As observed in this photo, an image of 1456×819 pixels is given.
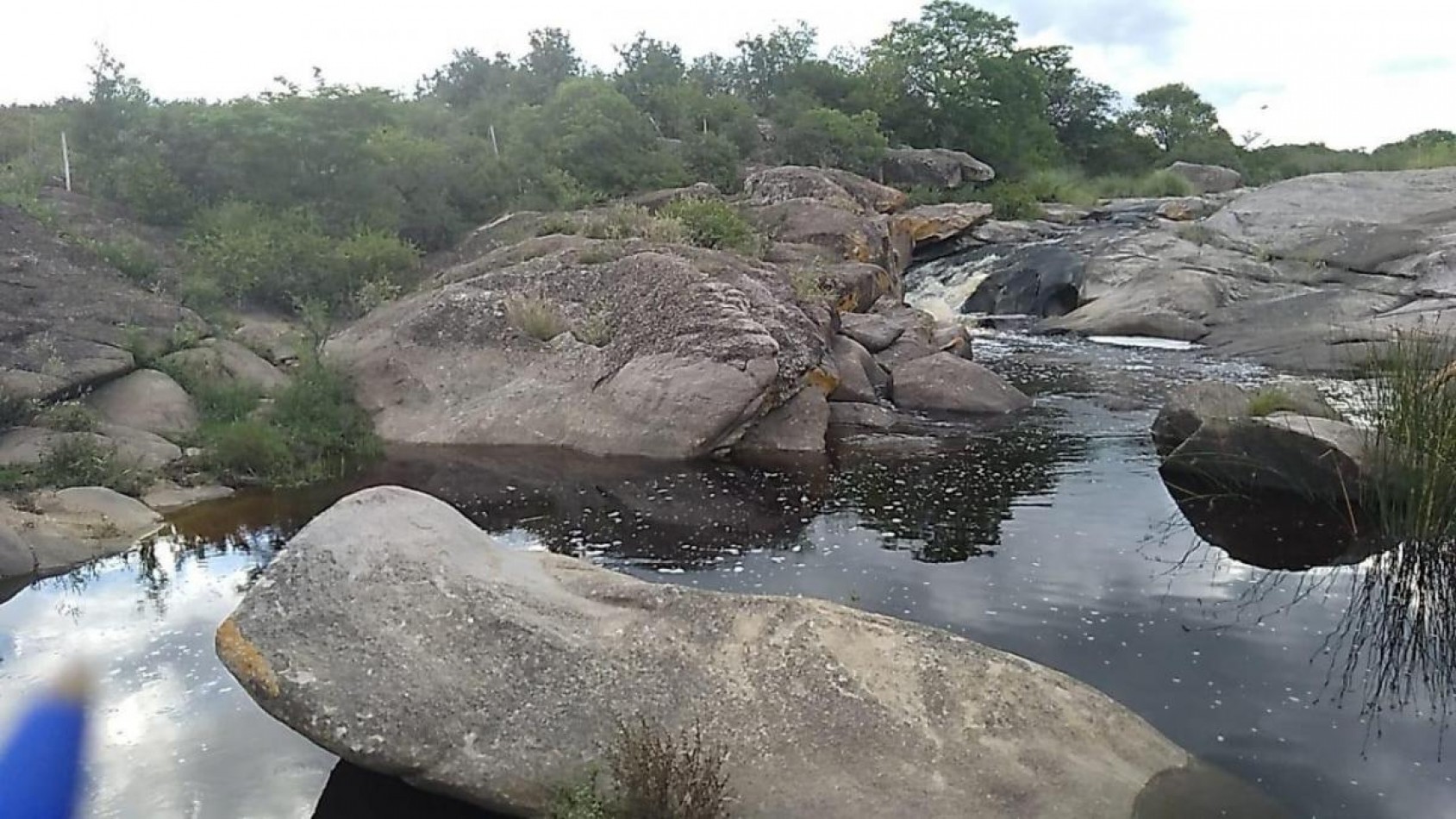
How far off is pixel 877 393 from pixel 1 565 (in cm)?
869

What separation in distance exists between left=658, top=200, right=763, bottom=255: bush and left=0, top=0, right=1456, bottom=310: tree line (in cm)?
414

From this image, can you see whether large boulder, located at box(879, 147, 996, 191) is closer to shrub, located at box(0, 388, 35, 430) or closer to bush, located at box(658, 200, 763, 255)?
bush, located at box(658, 200, 763, 255)

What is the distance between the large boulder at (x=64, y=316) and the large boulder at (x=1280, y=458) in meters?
9.87

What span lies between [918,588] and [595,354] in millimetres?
6056

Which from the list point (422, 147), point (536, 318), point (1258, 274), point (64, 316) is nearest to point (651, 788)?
point (536, 318)

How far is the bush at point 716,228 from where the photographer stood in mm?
16703

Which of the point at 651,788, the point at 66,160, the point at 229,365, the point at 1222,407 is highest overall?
the point at 66,160

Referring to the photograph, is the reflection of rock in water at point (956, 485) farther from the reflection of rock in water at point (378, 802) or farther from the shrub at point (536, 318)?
the reflection of rock in water at point (378, 802)

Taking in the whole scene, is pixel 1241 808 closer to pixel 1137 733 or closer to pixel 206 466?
pixel 1137 733

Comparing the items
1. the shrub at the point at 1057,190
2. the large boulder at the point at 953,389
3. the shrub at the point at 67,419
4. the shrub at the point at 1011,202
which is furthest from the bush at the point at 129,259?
the shrub at the point at 1057,190

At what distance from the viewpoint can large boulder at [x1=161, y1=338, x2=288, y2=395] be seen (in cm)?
1243

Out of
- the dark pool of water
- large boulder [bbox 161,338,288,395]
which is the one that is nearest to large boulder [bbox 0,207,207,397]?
large boulder [bbox 161,338,288,395]

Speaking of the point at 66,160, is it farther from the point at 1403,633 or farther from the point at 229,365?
the point at 1403,633

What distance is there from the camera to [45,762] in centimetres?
534
